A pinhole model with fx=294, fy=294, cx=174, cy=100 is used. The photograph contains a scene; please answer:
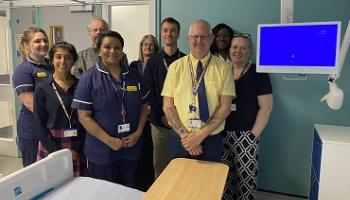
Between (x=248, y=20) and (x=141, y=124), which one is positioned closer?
(x=141, y=124)

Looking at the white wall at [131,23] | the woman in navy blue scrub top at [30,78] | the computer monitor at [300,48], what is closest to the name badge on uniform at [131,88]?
the woman in navy blue scrub top at [30,78]

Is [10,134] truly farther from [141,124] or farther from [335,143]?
[335,143]

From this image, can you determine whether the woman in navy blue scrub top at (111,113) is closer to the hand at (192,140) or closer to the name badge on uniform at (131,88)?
the name badge on uniform at (131,88)

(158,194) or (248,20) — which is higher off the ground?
(248,20)

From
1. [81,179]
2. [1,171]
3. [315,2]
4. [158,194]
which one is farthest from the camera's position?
[1,171]

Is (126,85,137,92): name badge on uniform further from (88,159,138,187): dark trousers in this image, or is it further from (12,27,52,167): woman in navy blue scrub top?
(12,27,52,167): woman in navy blue scrub top

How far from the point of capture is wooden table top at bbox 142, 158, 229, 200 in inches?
51.5

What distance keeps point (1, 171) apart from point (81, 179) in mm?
2402

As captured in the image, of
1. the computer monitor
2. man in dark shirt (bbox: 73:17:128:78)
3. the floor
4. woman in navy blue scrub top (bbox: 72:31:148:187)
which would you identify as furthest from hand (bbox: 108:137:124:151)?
the floor

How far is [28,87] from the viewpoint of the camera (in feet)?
7.11

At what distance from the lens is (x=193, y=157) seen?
6.40ft

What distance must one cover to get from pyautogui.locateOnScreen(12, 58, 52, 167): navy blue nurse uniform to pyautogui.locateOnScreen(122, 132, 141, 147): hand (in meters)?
0.80

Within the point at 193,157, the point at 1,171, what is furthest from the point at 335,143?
the point at 1,171

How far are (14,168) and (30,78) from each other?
6.15 ft
